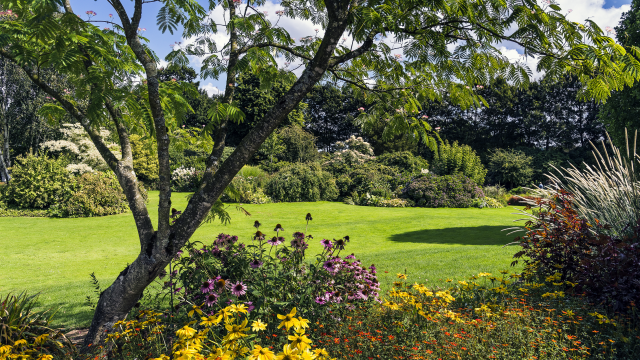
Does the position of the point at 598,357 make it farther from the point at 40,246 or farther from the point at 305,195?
the point at 305,195

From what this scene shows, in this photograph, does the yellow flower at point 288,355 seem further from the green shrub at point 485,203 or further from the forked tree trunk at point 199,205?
the green shrub at point 485,203

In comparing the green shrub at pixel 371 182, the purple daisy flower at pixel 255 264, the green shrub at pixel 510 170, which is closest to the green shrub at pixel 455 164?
the green shrub at pixel 371 182

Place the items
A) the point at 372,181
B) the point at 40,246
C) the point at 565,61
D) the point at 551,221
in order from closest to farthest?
the point at 565,61 → the point at 551,221 → the point at 40,246 → the point at 372,181

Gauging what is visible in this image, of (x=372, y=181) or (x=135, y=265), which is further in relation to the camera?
(x=372, y=181)

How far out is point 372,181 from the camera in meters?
17.3

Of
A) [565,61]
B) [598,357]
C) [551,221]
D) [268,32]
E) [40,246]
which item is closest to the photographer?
[565,61]

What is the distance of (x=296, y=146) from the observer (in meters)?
24.4

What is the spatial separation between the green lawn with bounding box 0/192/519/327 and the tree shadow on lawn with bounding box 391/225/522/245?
2 cm

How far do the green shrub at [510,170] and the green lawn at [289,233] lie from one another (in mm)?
12243

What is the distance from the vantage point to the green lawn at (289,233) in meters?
5.80

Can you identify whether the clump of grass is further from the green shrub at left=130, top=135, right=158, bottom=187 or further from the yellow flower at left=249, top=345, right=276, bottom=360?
the green shrub at left=130, top=135, right=158, bottom=187

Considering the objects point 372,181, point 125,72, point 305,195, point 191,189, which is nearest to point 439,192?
point 372,181

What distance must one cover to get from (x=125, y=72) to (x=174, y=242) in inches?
73.3

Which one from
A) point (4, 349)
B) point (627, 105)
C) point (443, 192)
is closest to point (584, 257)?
point (4, 349)
